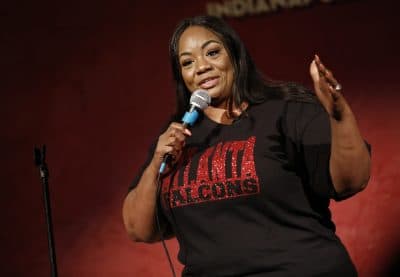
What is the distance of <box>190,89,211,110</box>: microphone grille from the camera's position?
5.40ft

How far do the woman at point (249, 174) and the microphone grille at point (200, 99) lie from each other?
9 cm

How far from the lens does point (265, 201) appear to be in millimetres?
1562

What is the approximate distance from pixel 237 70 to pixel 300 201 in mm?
462

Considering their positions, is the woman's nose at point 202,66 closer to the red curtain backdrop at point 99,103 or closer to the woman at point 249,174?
the woman at point 249,174

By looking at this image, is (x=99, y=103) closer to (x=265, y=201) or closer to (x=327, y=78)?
(x=265, y=201)

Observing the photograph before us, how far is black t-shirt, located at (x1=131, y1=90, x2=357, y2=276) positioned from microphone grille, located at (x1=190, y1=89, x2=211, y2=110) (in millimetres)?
117

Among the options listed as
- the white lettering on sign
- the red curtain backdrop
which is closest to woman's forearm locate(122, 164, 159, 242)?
the red curtain backdrop

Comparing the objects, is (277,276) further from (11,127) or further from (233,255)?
(11,127)

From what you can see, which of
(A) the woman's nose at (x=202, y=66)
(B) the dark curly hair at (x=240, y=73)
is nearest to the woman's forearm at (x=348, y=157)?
(B) the dark curly hair at (x=240, y=73)

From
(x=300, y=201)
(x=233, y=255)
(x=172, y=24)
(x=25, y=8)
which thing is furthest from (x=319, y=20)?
(x=25, y=8)

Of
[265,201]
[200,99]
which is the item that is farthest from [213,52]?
[265,201]

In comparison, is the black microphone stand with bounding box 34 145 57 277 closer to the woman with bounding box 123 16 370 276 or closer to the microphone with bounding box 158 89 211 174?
the woman with bounding box 123 16 370 276

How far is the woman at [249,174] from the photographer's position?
4.98 ft

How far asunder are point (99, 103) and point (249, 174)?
53.5 inches
